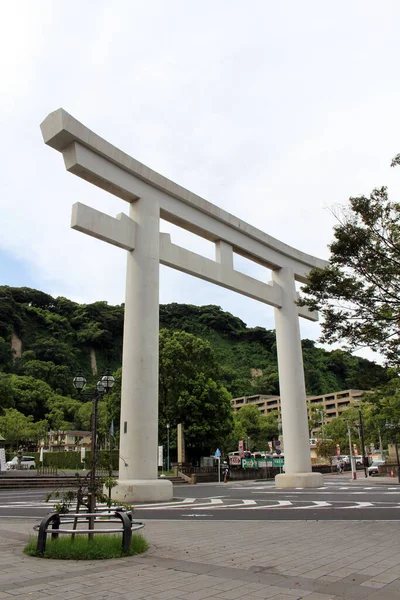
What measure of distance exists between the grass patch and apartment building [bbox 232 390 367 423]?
91.2 metres

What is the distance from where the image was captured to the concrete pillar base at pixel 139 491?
42.7ft

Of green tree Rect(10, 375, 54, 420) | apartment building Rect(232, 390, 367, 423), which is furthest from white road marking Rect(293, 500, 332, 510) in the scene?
apartment building Rect(232, 390, 367, 423)

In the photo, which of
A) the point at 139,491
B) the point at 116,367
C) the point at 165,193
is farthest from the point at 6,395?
the point at 139,491

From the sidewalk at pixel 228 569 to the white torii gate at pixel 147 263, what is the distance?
177 inches

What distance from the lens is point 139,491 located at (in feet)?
43.0

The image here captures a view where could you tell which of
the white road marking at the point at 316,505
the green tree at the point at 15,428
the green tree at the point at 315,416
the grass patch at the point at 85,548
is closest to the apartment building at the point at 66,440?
the green tree at the point at 15,428

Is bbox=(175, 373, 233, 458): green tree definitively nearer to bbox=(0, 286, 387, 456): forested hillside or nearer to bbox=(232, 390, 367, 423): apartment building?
bbox=(0, 286, 387, 456): forested hillside

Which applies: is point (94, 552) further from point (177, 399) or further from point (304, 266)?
point (177, 399)

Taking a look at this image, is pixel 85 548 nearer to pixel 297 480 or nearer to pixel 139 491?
pixel 139 491

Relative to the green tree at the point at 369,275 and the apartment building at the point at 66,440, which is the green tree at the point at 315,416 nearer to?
the apartment building at the point at 66,440

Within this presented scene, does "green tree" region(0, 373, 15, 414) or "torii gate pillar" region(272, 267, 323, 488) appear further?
"green tree" region(0, 373, 15, 414)

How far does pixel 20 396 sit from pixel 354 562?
246ft

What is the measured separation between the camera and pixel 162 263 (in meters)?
16.6

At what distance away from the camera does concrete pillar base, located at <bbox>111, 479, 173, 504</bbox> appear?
1302 cm
